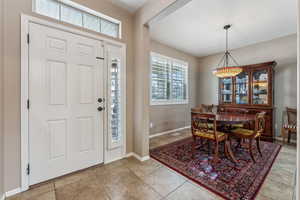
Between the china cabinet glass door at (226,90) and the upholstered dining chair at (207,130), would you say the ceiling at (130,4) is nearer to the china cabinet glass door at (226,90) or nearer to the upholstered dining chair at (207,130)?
the upholstered dining chair at (207,130)

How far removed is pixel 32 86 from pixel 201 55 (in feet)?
16.3

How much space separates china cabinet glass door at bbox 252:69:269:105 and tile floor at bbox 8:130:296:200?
1783mm

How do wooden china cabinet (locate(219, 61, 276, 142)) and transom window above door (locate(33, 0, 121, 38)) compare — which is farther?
wooden china cabinet (locate(219, 61, 276, 142))

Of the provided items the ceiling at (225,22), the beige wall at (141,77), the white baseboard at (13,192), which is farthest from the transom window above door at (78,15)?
the white baseboard at (13,192)

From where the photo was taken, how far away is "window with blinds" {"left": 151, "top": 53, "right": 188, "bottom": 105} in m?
3.82

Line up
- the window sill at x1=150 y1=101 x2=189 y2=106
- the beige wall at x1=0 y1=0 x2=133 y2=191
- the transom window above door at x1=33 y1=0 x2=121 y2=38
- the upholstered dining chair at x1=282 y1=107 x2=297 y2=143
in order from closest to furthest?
1. the beige wall at x1=0 y1=0 x2=133 y2=191
2. the transom window above door at x1=33 y1=0 x2=121 y2=38
3. the upholstered dining chair at x1=282 y1=107 x2=297 y2=143
4. the window sill at x1=150 y1=101 x2=189 y2=106

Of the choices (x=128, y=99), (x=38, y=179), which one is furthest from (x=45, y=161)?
(x=128, y=99)

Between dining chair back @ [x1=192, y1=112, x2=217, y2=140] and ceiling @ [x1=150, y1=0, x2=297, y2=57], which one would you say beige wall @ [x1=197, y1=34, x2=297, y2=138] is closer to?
ceiling @ [x1=150, y1=0, x2=297, y2=57]

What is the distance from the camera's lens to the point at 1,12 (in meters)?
1.46

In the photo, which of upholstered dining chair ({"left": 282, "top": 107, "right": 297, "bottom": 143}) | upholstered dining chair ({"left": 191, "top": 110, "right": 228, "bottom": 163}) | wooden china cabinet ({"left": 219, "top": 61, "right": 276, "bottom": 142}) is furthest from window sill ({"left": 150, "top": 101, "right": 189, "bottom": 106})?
upholstered dining chair ({"left": 282, "top": 107, "right": 297, "bottom": 143})

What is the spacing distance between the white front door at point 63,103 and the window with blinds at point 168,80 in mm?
1886

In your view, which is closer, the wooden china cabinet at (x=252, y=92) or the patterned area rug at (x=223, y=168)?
the patterned area rug at (x=223, y=168)

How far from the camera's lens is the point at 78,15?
2.04m

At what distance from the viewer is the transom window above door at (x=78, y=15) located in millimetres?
1793
